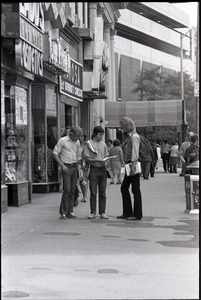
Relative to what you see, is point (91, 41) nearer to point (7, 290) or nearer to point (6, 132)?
point (6, 132)

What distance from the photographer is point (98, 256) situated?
792cm

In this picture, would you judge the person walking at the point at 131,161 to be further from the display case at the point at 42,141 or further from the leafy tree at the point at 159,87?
the leafy tree at the point at 159,87

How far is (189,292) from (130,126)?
5.97 meters

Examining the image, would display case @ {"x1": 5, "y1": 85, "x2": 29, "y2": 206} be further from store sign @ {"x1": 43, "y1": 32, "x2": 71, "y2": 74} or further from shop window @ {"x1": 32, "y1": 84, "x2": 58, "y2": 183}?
shop window @ {"x1": 32, "y1": 84, "x2": 58, "y2": 183}

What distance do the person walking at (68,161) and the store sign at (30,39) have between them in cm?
194

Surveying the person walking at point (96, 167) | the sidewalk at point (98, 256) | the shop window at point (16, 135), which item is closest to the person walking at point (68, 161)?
the person walking at point (96, 167)

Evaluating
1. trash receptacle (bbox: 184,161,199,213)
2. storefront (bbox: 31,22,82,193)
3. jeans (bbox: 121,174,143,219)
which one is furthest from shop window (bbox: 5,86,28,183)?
trash receptacle (bbox: 184,161,199,213)

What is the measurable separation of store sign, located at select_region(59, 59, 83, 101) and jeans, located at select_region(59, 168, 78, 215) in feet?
24.5

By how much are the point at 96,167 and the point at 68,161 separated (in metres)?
0.52

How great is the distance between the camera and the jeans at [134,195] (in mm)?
11680

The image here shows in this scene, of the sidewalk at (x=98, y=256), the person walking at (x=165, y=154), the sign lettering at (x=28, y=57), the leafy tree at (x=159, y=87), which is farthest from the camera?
the leafy tree at (x=159, y=87)

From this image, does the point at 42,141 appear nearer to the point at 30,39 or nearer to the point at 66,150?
the point at 30,39

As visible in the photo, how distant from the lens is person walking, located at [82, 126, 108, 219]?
11.9m

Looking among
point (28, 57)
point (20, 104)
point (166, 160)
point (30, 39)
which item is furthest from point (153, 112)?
point (28, 57)
